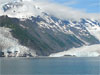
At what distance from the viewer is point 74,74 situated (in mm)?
142250

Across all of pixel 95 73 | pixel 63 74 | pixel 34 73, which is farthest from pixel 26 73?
pixel 95 73

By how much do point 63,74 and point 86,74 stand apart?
29.2 ft

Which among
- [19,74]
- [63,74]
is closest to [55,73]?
[63,74]

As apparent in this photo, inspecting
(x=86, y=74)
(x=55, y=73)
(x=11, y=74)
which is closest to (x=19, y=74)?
(x=11, y=74)

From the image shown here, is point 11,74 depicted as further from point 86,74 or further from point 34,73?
point 86,74

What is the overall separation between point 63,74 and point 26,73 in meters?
14.8

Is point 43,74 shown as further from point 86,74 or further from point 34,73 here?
point 86,74

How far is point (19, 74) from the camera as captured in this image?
141750mm

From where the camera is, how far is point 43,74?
142625 mm

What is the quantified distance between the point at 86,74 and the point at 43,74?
16.6 metres

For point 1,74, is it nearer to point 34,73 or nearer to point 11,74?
point 11,74

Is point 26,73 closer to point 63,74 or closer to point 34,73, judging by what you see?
point 34,73

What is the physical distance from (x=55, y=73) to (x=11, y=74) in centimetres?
1783

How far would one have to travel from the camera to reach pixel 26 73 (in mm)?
146375
